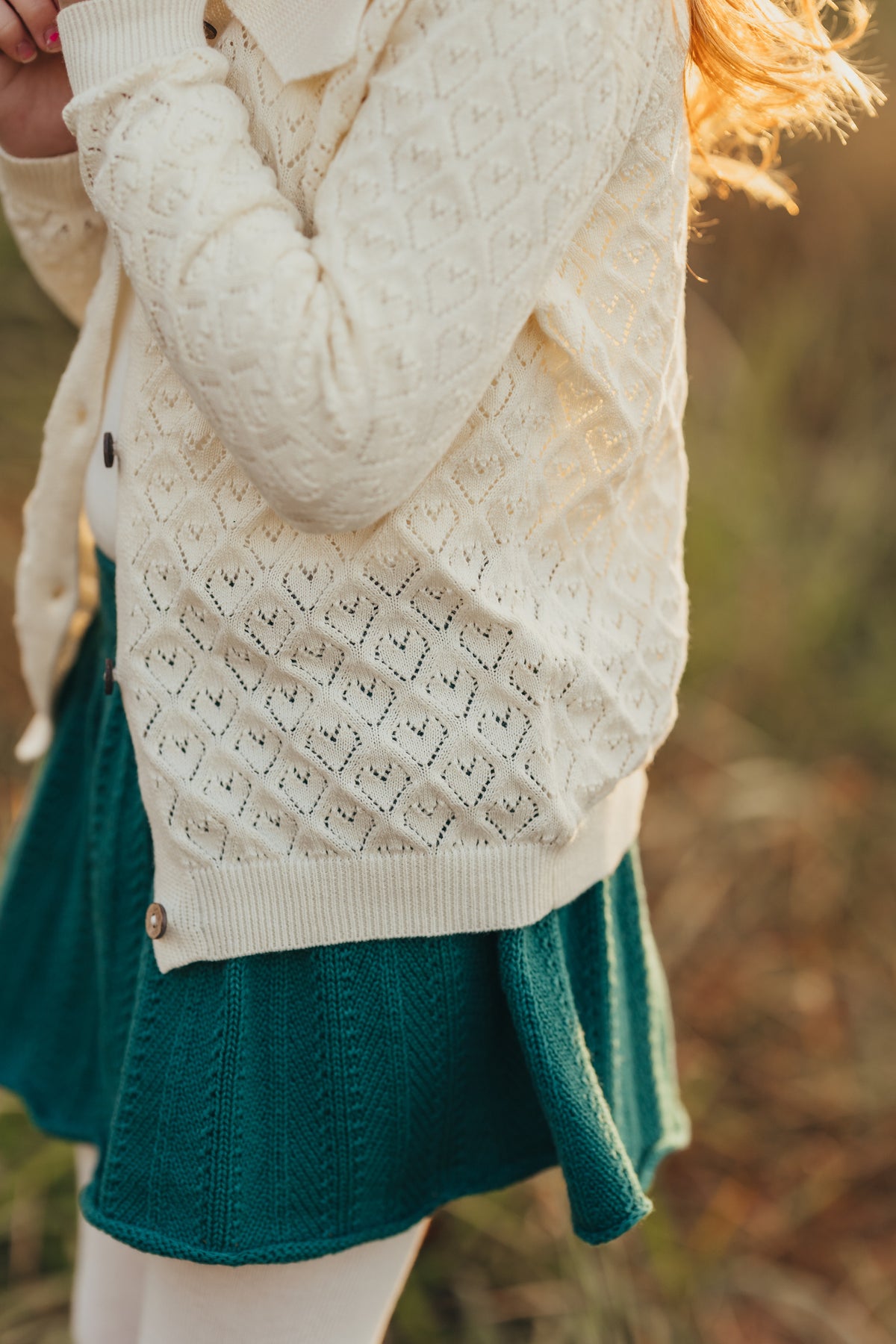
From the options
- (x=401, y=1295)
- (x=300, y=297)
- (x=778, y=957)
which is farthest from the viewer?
(x=778, y=957)

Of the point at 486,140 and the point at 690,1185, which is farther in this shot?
the point at 690,1185

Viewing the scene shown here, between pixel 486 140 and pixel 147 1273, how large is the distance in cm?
87

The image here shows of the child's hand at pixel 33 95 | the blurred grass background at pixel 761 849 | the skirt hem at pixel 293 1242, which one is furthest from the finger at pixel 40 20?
the blurred grass background at pixel 761 849

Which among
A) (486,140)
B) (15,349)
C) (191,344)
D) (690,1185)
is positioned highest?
(486,140)

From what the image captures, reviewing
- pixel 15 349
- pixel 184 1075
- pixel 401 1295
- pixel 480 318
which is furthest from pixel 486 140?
pixel 15 349

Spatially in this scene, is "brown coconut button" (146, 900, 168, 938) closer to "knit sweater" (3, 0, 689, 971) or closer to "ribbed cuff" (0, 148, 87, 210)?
"knit sweater" (3, 0, 689, 971)

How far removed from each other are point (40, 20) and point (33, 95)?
13cm

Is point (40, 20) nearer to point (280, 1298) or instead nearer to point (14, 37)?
point (14, 37)

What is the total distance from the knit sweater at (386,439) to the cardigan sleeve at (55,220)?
0.13 m

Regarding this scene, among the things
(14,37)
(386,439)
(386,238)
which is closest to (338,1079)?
(386,439)

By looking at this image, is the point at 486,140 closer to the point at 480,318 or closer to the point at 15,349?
the point at 480,318

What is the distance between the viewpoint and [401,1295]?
66.7 inches

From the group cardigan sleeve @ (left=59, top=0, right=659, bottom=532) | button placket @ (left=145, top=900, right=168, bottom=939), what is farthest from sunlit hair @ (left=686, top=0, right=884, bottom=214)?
button placket @ (left=145, top=900, right=168, bottom=939)

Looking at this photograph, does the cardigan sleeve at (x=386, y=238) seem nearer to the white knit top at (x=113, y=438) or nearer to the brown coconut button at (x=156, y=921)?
the white knit top at (x=113, y=438)
